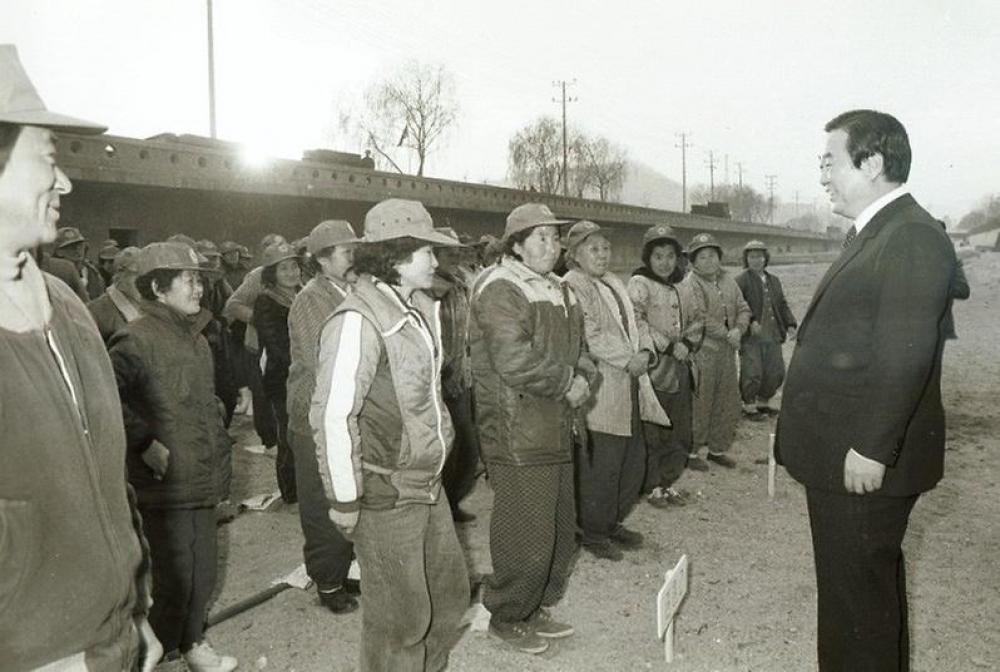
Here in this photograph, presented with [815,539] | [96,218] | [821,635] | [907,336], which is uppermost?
[96,218]

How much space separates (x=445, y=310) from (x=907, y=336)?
13.9ft

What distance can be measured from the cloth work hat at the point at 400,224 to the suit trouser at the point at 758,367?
669cm

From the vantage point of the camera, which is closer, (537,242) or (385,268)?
(385,268)

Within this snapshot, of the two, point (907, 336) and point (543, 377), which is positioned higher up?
point (907, 336)

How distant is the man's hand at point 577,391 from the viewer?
3.81 m

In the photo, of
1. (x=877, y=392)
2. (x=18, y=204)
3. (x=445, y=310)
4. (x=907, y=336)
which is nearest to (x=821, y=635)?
(x=877, y=392)

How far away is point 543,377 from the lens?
3.68 m

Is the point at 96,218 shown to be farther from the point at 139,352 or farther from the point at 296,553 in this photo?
the point at 139,352

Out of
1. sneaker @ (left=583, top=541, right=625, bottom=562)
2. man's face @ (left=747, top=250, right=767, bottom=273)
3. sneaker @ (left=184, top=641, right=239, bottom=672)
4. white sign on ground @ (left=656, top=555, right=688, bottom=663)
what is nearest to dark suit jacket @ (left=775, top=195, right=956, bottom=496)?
white sign on ground @ (left=656, top=555, right=688, bottom=663)

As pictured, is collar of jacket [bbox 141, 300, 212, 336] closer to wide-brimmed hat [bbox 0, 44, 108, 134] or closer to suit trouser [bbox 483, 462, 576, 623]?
suit trouser [bbox 483, 462, 576, 623]

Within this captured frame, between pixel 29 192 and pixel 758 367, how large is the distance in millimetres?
8517

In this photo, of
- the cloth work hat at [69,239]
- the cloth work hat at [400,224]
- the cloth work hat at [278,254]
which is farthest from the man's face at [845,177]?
the cloth work hat at [69,239]

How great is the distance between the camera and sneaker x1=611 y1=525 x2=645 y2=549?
5145 millimetres

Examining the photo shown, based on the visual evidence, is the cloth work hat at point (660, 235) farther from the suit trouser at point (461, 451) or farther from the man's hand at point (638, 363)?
the suit trouser at point (461, 451)
